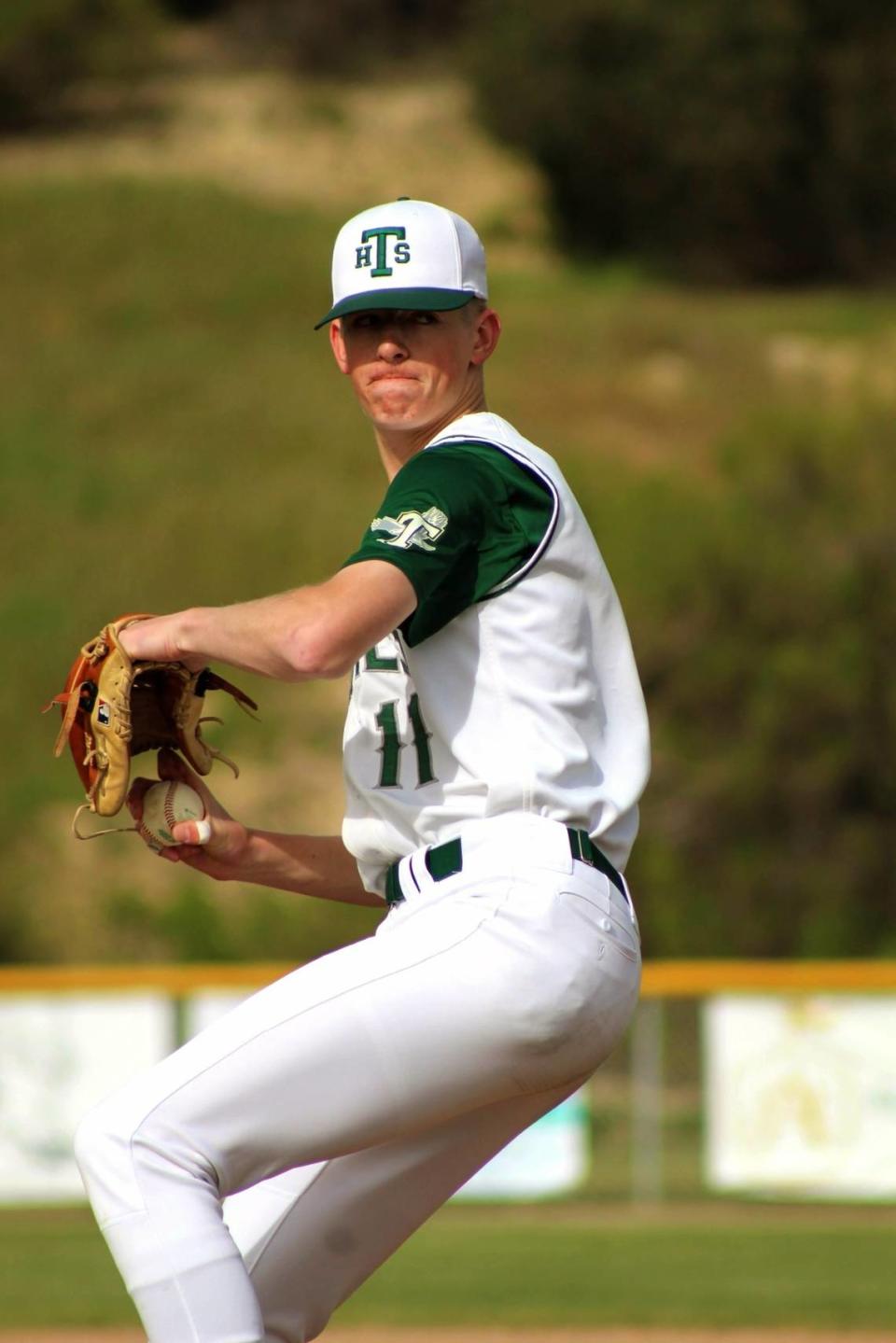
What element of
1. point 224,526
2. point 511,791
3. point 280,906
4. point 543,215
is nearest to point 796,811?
point 280,906

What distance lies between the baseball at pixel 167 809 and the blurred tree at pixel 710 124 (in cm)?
3524

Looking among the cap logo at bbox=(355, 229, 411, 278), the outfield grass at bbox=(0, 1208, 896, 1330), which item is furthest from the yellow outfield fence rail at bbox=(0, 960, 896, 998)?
the cap logo at bbox=(355, 229, 411, 278)

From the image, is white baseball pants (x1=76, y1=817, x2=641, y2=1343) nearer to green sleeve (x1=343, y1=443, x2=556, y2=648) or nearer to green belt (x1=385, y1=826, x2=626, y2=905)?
green belt (x1=385, y1=826, x2=626, y2=905)

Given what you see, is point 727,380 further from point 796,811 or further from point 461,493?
point 461,493

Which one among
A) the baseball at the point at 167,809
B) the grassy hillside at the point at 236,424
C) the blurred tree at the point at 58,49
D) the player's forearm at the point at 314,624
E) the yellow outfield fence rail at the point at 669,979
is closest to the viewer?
the player's forearm at the point at 314,624

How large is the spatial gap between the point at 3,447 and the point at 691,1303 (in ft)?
79.6

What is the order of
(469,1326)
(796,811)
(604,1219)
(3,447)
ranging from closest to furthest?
(469,1326), (604,1219), (796,811), (3,447)

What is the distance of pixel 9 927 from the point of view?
1808 centimetres

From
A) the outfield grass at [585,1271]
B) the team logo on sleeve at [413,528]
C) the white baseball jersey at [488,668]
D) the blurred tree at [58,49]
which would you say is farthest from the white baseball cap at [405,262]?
the blurred tree at [58,49]

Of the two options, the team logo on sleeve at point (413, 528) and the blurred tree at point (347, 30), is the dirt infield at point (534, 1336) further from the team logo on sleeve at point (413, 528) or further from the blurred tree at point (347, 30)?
the blurred tree at point (347, 30)

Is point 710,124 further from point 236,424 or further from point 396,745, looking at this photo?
point 396,745

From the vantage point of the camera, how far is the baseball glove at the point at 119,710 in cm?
311

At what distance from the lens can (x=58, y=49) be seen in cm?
4484

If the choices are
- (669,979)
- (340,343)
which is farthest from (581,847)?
(669,979)
